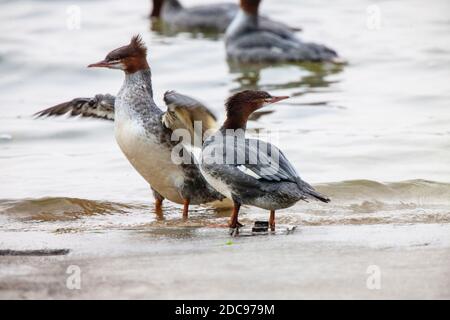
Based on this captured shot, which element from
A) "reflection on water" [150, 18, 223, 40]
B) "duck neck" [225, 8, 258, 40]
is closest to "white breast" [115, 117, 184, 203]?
"duck neck" [225, 8, 258, 40]

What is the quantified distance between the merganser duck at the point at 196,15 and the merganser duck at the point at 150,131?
977 centimetres

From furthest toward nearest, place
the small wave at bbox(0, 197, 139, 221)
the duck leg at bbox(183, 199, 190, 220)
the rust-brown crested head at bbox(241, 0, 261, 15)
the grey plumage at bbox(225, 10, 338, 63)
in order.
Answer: the rust-brown crested head at bbox(241, 0, 261, 15), the grey plumage at bbox(225, 10, 338, 63), the small wave at bbox(0, 197, 139, 221), the duck leg at bbox(183, 199, 190, 220)

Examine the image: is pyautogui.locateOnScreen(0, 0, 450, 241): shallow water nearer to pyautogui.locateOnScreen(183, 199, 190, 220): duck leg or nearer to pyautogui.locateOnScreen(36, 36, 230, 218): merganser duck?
pyautogui.locateOnScreen(183, 199, 190, 220): duck leg

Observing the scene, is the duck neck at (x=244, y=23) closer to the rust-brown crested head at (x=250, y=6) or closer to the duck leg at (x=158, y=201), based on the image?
the rust-brown crested head at (x=250, y=6)

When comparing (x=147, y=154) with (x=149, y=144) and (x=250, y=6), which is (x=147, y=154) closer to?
(x=149, y=144)

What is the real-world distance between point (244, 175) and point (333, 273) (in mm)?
1497

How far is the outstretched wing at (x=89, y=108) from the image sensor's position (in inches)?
307

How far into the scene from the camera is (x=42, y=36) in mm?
15406

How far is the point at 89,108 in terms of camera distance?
311 inches

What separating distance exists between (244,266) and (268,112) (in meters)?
6.68

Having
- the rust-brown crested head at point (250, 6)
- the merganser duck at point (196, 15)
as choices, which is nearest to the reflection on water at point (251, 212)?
the rust-brown crested head at point (250, 6)

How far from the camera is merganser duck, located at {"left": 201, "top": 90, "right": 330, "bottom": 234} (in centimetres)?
599

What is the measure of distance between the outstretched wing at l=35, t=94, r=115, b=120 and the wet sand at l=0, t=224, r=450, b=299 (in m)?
2.19

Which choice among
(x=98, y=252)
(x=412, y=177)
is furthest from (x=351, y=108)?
(x=98, y=252)
